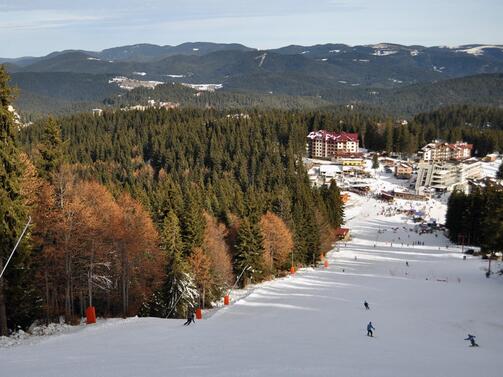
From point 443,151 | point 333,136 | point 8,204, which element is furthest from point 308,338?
point 443,151

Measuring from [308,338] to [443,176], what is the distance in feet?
394

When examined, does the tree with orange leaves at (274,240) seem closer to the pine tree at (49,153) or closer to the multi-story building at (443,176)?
the pine tree at (49,153)

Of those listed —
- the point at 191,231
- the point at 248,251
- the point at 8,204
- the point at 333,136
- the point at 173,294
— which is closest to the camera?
the point at 8,204

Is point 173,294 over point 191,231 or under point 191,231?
under

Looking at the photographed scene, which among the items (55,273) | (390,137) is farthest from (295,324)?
(390,137)

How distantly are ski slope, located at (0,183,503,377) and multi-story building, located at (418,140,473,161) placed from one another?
397ft

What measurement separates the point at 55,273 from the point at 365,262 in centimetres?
3977

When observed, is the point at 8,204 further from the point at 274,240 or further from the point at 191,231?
the point at 274,240

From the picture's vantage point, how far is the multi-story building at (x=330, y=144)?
156m

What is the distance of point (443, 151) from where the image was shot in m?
156

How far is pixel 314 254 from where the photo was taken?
180 feet

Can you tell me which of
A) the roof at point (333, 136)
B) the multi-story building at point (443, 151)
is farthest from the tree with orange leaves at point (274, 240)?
the multi-story building at point (443, 151)

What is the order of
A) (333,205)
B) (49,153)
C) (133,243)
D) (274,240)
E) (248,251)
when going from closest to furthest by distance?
(49,153)
(133,243)
(248,251)
(274,240)
(333,205)

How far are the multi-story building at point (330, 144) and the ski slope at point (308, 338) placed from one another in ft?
384
